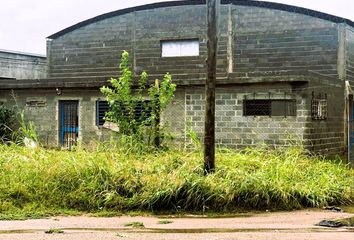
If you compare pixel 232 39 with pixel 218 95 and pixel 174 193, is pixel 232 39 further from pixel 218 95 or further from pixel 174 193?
pixel 174 193

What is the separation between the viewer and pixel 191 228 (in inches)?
314

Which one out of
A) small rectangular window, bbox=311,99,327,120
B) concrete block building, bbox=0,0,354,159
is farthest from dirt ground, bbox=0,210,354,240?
small rectangular window, bbox=311,99,327,120

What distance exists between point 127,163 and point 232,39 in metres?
11.1

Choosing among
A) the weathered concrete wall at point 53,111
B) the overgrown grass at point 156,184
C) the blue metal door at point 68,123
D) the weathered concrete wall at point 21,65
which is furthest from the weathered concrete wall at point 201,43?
the overgrown grass at point 156,184

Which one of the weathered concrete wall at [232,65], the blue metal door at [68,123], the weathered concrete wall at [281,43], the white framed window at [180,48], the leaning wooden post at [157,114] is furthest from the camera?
the white framed window at [180,48]

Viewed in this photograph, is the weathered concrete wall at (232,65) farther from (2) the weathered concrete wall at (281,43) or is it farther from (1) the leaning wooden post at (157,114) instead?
(1) the leaning wooden post at (157,114)

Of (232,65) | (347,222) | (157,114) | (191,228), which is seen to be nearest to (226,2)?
(232,65)

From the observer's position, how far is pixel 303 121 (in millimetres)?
13852

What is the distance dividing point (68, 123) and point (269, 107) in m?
6.76

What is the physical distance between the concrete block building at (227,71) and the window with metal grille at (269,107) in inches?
1.1

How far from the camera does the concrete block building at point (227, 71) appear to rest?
14336 mm

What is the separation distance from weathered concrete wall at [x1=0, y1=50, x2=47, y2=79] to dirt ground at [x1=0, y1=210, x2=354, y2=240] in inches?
701

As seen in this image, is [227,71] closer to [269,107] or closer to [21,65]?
[269,107]

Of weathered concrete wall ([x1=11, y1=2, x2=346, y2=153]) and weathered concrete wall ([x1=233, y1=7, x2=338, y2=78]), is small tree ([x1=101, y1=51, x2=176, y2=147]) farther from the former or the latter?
weathered concrete wall ([x1=233, y1=7, x2=338, y2=78])
